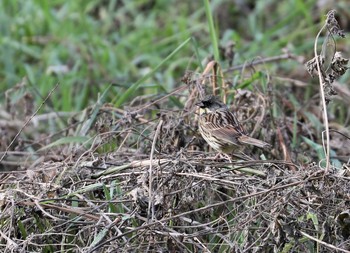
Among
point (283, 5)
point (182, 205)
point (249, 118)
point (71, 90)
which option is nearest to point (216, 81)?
point (249, 118)

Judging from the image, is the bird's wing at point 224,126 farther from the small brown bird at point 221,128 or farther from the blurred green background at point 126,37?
the blurred green background at point 126,37

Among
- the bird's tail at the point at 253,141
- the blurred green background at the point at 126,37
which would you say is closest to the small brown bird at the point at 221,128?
the bird's tail at the point at 253,141

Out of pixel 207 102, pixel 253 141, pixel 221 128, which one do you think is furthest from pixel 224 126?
pixel 253 141

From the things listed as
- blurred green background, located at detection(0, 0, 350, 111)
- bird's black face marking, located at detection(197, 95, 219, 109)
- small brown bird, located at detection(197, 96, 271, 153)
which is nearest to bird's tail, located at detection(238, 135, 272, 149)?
small brown bird, located at detection(197, 96, 271, 153)

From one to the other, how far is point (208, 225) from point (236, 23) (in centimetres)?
526

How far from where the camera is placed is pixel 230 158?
4508 mm

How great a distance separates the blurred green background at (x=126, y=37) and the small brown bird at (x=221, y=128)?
1935 mm

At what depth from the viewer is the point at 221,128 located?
493cm

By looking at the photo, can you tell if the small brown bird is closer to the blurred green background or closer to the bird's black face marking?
the bird's black face marking

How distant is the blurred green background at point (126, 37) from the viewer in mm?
7527

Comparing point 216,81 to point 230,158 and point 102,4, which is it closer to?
point 230,158

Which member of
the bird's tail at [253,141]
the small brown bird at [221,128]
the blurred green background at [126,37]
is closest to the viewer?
the bird's tail at [253,141]

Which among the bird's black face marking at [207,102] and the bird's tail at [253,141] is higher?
the bird's black face marking at [207,102]

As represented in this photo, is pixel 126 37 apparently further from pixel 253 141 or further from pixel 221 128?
pixel 253 141
